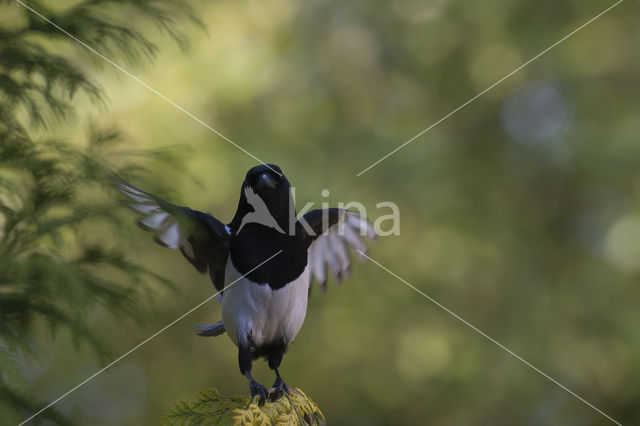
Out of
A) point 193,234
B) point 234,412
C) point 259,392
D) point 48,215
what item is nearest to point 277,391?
point 259,392

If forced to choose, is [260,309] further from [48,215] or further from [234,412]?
[48,215]

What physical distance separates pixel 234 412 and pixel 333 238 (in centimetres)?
61

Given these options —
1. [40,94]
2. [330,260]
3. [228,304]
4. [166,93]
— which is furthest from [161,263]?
[40,94]

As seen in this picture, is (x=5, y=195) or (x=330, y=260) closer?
(x=5, y=195)

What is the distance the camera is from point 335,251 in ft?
4.97

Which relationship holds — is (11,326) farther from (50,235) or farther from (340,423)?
(340,423)

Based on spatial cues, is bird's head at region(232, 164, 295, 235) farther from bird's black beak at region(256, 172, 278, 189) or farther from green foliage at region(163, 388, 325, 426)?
green foliage at region(163, 388, 325, 426)

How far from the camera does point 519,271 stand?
10.1ft

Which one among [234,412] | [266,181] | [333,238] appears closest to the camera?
[234,412]

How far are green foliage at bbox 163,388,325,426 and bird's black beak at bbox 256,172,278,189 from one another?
0.37 metres

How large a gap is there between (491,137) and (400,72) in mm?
604

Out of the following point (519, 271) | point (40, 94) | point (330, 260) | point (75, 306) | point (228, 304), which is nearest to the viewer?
point (75, 306)

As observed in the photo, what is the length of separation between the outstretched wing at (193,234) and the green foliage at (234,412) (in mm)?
277

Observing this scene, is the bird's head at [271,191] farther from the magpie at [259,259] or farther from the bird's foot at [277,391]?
the bird's foot at [277,391]
